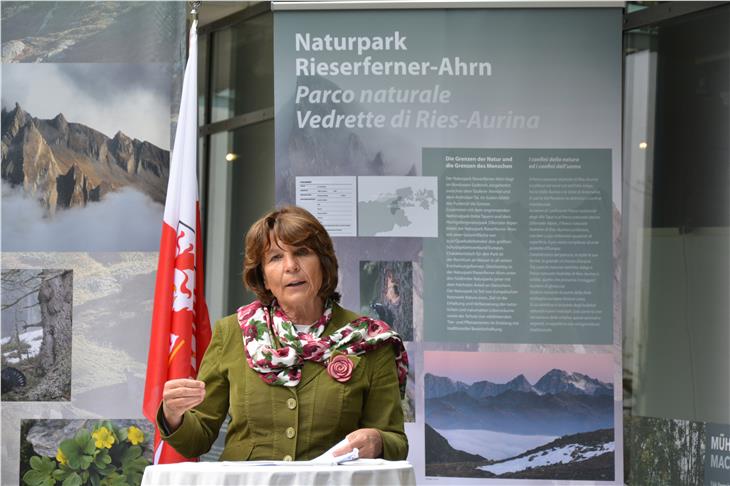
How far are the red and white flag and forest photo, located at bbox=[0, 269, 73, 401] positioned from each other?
583 millimetres

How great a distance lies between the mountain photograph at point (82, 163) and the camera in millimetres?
5168

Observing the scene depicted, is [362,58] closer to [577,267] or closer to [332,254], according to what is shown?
[577,267]

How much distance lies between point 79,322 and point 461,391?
6.00ft

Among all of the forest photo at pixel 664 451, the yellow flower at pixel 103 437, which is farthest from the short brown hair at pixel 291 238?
the forest photo at pixel 664 451

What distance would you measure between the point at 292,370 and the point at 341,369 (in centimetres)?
14

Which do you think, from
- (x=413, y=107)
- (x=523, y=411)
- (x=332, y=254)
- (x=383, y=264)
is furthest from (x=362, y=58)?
(x=332, y=254)

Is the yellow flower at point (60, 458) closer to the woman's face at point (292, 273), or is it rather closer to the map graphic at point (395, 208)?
the map graphic at point (395, 208)

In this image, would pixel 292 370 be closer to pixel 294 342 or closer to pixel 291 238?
pixel 294 342

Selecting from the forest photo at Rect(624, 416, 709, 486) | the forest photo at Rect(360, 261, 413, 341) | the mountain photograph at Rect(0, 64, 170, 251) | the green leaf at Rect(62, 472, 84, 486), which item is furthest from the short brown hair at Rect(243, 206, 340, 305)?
the forest photo at Rect(624, 416, 709, 486)

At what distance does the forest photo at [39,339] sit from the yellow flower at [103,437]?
0.22 meters

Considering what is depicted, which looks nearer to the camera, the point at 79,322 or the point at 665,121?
the point at 79,322

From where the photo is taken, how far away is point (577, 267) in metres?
5.01

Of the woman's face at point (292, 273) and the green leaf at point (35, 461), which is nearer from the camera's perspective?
the woman's face at point (292, 273)

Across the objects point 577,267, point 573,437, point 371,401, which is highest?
point 577,267
